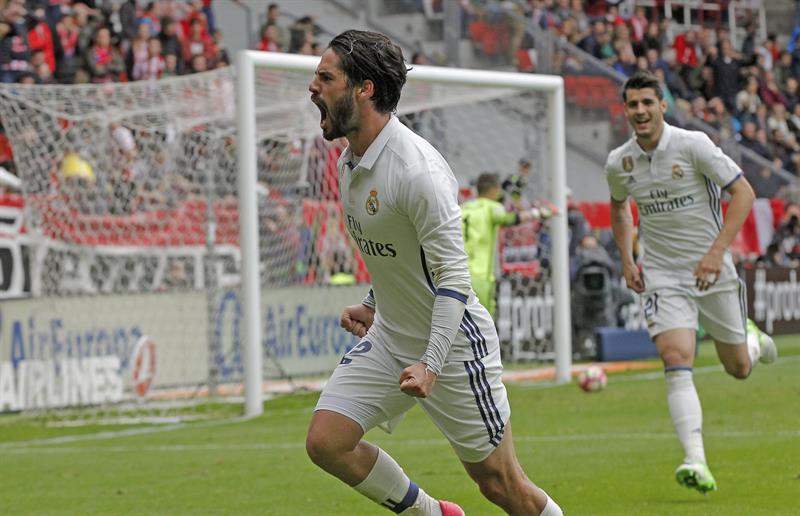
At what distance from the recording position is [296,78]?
15.7 meters

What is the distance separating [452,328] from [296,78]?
35.1 feet

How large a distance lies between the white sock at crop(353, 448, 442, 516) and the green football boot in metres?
2.32

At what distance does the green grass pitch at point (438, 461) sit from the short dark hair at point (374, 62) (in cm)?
303

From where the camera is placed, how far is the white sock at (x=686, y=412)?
8039 millimetres

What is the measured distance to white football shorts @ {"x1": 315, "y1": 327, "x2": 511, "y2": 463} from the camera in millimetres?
5590

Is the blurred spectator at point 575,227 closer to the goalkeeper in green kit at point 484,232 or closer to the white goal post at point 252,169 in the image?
the white goal post at point 252,169

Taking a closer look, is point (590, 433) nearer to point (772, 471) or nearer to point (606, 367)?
point (772, 471)

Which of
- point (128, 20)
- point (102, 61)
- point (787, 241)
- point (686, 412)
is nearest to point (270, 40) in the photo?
point (128, 20)

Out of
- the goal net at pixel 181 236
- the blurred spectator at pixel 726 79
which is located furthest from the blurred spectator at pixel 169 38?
the blurred spectator at pixel 726 79

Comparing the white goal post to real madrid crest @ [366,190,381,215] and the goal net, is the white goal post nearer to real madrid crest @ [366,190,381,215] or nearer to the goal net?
the goal net

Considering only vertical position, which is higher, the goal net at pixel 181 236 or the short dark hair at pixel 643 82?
the short dark hair at pixel 643 82

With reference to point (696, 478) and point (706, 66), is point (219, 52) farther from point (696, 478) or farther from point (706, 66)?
point (696, 478)

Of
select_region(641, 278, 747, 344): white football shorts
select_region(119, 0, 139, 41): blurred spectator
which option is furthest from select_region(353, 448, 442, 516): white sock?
select_region(119, 0, 139, 41): blurred spectator

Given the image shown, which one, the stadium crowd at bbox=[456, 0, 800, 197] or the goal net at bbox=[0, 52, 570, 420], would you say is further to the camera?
the stadium crowd at bbox=[456, 0, 800, 197]
